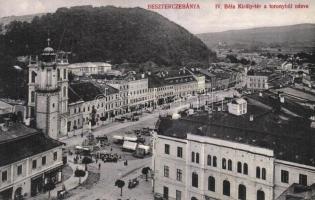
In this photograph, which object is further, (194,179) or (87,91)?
(87,91)

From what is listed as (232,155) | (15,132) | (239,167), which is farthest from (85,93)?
(239,167)

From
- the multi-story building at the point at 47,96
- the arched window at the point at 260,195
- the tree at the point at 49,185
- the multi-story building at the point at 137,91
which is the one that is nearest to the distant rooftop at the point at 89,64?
the multi-story building at the point at 137,91

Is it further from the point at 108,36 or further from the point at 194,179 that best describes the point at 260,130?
the point at 108,36

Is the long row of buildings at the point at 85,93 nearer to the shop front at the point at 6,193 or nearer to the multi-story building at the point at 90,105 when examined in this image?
the multi-story building at the point at 90,105

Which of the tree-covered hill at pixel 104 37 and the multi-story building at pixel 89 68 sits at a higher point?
the tree-covered hill at pixel 104 37

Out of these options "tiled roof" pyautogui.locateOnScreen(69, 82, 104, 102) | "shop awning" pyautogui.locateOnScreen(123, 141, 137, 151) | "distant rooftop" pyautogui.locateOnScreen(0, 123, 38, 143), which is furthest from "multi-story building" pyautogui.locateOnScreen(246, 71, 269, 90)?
"distant rooftop" pyautogui.locateOnScreen(0, 123, 38, 143)

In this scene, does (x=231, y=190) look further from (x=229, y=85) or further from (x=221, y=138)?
(x=229, y=85)

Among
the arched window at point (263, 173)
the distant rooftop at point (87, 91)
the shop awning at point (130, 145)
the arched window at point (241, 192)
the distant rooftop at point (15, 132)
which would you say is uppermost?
the distant rooftop at point (87, 91)
